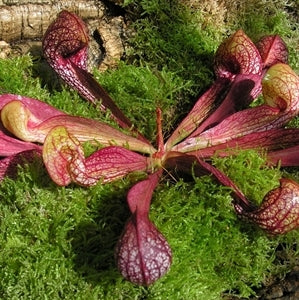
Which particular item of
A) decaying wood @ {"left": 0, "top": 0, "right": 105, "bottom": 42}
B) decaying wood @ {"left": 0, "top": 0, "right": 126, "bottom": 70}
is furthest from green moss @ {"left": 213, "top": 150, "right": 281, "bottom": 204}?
decaying wood @ {"left": 0, "top": 0, "right": 105, "bottom": 42}

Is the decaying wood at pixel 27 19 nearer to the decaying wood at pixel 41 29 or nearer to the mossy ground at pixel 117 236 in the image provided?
the decaying wood at pixel 41 29

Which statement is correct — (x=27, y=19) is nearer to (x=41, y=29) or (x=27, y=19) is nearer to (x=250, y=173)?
(x=41, y=29)

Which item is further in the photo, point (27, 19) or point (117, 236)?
point (27, 19)

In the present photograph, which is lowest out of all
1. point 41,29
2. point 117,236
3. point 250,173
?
point 250,173

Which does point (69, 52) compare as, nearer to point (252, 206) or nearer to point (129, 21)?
point (129, 21)

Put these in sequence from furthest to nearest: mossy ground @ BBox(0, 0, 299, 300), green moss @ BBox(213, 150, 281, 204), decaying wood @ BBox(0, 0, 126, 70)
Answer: decaying wood @ BBox(0, 0, 126, 70) → green moss @ BBox(213, 150, 281, 204) → mossy ground @ BBox(0, 0, 299, 300)

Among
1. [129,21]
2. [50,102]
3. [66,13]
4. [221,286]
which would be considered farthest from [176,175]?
[129,21]

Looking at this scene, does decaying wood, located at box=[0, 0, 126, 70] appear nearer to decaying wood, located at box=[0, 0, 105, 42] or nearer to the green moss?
decaying wood, located at box=[0, 0, 105, 42]

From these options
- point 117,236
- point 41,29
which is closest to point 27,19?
point 41,29

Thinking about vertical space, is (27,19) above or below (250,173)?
above

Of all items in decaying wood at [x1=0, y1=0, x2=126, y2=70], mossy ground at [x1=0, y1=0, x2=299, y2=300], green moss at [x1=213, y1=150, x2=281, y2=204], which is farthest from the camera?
decaying wood at [x1=0, y1=0, x2=126, y2=70]
